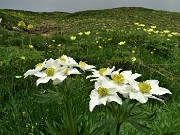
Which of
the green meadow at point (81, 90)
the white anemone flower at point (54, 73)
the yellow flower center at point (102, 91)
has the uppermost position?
the white anemone flower at point (54, 73)

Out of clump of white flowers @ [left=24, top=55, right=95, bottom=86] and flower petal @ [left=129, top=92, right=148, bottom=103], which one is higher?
clump of white flowers @ [left=24, top=55, right=95, bottom=86]

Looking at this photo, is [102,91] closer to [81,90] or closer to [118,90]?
[118,90]

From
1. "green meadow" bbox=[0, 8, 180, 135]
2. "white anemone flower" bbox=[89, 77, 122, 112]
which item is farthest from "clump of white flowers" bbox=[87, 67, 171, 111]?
"green meadow" bbox=[0, 8, 180, 135]

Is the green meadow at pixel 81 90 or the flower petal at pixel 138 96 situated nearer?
the flower petal at pixel 138 96

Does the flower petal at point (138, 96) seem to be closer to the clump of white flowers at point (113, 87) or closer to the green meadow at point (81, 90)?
the clump of white flowers at point (113, 87)

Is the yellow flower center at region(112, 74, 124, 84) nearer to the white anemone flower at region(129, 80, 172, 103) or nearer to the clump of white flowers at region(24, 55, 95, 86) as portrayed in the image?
the white anemone flower at region(129, 80, 172, 103)

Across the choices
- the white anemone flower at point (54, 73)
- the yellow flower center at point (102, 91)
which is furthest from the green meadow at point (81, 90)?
the yellow flower center at point (102, 91)

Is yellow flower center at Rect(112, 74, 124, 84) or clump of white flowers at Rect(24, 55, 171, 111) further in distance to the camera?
yellow flower center at Rect(112, 74, 124, 84)

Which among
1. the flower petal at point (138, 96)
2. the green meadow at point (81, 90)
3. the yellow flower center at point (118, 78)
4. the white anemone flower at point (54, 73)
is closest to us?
the flower petal at point (138, 96)

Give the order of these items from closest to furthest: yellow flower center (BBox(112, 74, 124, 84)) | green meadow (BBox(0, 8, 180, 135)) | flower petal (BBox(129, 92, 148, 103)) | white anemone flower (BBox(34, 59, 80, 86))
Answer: flower petal (BBox(129, 92, 148, 103))
yellow flower center (BBox(112, 74, 124, 84))
white anemone flower (BBox(34, 59, 80, 86))
green meadow (BBox(0, 8, 180, 135))

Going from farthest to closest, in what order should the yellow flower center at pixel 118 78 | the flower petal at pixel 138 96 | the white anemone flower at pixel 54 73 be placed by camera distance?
the white anemone flower at pixel 54 73, the yellow flower center at pixel 118 78, the flower petal at pixel 138 96

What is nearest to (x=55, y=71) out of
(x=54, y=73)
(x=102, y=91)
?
(x=54, y=73)

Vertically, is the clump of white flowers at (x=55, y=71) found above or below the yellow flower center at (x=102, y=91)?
above

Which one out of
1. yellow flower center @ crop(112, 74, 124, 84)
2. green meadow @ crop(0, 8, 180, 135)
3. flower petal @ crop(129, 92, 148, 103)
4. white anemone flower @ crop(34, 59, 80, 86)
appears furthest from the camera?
green meadow @ crop(0, 8, 180, 135)
